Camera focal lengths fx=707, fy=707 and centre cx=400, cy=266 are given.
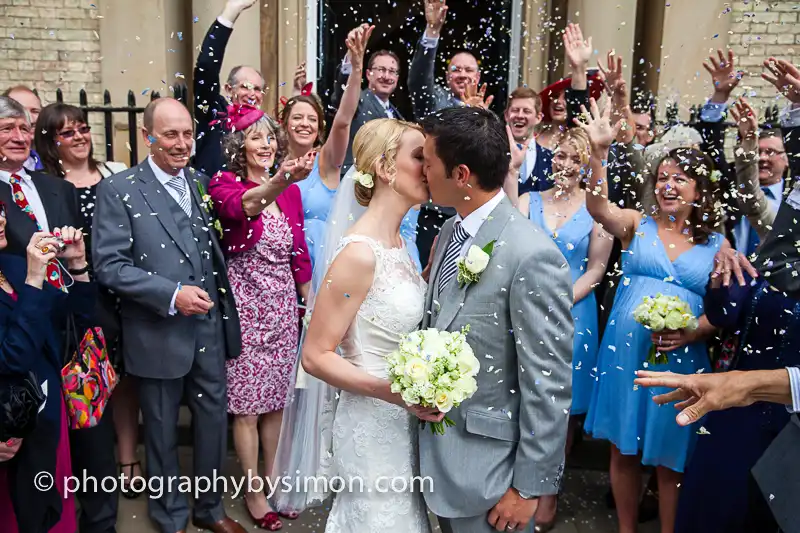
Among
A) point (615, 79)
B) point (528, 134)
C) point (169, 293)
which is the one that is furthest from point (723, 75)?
point (169, 293)

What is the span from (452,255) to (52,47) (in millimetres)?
7932

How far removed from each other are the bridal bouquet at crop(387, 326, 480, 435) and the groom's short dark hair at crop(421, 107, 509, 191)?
588 mm

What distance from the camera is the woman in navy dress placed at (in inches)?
124

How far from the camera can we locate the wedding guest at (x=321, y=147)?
176 inches

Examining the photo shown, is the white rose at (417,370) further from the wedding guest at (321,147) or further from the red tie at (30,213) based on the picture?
the wedding guest at (321,147)

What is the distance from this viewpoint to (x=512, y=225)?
7.93 feet

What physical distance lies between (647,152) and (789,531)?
10.3 ft

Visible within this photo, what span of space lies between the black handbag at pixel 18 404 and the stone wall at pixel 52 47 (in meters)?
6.13

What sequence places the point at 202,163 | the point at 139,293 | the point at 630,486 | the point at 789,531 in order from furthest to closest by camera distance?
the point at 202,163 < the point at 630,486 < the point at 139,293 < the point at 789,531

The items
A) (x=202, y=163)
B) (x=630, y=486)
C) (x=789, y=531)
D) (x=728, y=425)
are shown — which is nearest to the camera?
(x=789, y=531)

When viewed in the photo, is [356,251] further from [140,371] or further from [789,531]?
[140,371]

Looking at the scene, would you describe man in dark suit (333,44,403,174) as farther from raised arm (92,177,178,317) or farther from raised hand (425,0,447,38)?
raised arm (92,177,178,317)

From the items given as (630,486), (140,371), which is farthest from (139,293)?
(630,486)

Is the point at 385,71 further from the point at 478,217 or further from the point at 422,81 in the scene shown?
the point at 478,217
